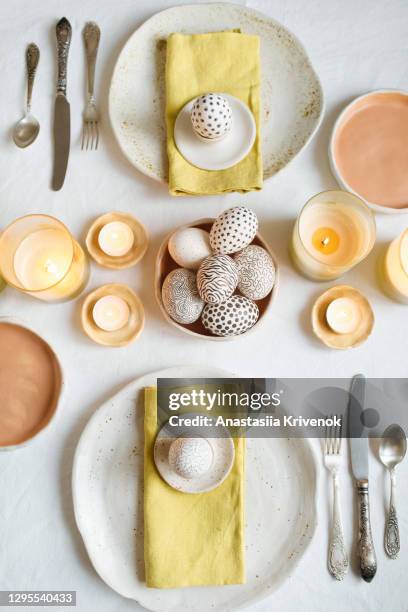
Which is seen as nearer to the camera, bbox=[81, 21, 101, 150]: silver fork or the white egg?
the white egg

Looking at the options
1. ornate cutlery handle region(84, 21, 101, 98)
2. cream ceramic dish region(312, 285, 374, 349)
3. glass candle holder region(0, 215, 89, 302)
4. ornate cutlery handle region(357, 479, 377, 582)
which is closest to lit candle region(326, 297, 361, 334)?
cream ceramic dish region(312, 285, 374, 349)

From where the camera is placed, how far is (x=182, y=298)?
74 centimetres

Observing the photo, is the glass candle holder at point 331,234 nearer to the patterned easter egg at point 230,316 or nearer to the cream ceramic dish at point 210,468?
the patterned easter egg at point 230,316

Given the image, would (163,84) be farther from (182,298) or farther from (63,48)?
(182,298)

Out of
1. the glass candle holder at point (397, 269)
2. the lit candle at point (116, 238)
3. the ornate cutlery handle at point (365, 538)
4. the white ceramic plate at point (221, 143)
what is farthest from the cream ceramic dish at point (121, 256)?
the ornate cutlery handle at point (365, 538)

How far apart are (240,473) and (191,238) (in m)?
0.33

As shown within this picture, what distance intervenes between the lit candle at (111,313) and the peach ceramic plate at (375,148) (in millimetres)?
380

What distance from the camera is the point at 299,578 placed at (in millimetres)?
789

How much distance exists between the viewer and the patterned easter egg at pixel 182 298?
0.74 m

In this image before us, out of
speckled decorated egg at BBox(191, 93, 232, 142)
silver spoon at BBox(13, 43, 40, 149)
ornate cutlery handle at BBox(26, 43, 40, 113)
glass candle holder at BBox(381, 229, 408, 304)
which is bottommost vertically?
glass candle holder at BBox(381, 229, 408, 304)

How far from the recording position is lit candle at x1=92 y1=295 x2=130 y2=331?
809 mm

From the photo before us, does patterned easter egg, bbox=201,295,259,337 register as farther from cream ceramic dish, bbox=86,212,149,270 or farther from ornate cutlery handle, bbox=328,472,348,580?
ornate cutlery handle, bbox=328,472,348,580

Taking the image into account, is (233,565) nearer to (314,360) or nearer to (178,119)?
(314,360)

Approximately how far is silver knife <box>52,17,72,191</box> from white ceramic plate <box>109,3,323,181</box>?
0.27 feet
